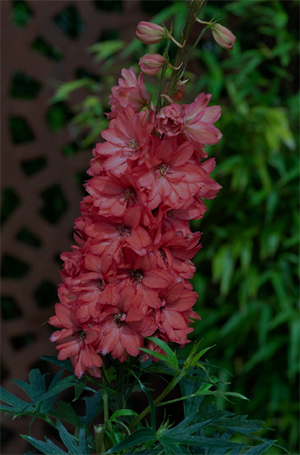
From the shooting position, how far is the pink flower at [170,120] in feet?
1.86

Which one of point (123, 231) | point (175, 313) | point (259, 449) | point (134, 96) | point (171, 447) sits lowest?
point (259, 449)

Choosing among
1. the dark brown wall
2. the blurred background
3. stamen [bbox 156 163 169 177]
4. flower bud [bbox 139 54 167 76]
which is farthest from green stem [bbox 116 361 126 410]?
the dark brown wall

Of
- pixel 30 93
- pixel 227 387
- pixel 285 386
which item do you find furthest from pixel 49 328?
pixel 30 93

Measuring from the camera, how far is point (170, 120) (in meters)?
0.57

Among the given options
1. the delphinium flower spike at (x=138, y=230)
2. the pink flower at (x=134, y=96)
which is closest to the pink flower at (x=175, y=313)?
the delphinium flower spike at (x=138, y=230)

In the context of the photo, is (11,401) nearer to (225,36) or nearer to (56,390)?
(56,390)

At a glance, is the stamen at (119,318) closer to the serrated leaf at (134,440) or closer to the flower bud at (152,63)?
the serrated leaf at (134,440)

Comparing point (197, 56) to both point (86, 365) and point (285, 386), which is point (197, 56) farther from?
point (86, 365)

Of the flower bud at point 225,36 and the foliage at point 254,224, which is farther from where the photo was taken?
the foliage at point 254,224

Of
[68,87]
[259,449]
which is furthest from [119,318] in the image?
[68,87]

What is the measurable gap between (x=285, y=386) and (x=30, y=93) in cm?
164

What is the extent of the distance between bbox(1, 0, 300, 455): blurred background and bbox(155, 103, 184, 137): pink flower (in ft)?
3.70

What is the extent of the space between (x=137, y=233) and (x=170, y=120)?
0.12m

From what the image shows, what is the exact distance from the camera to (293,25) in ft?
6.32
